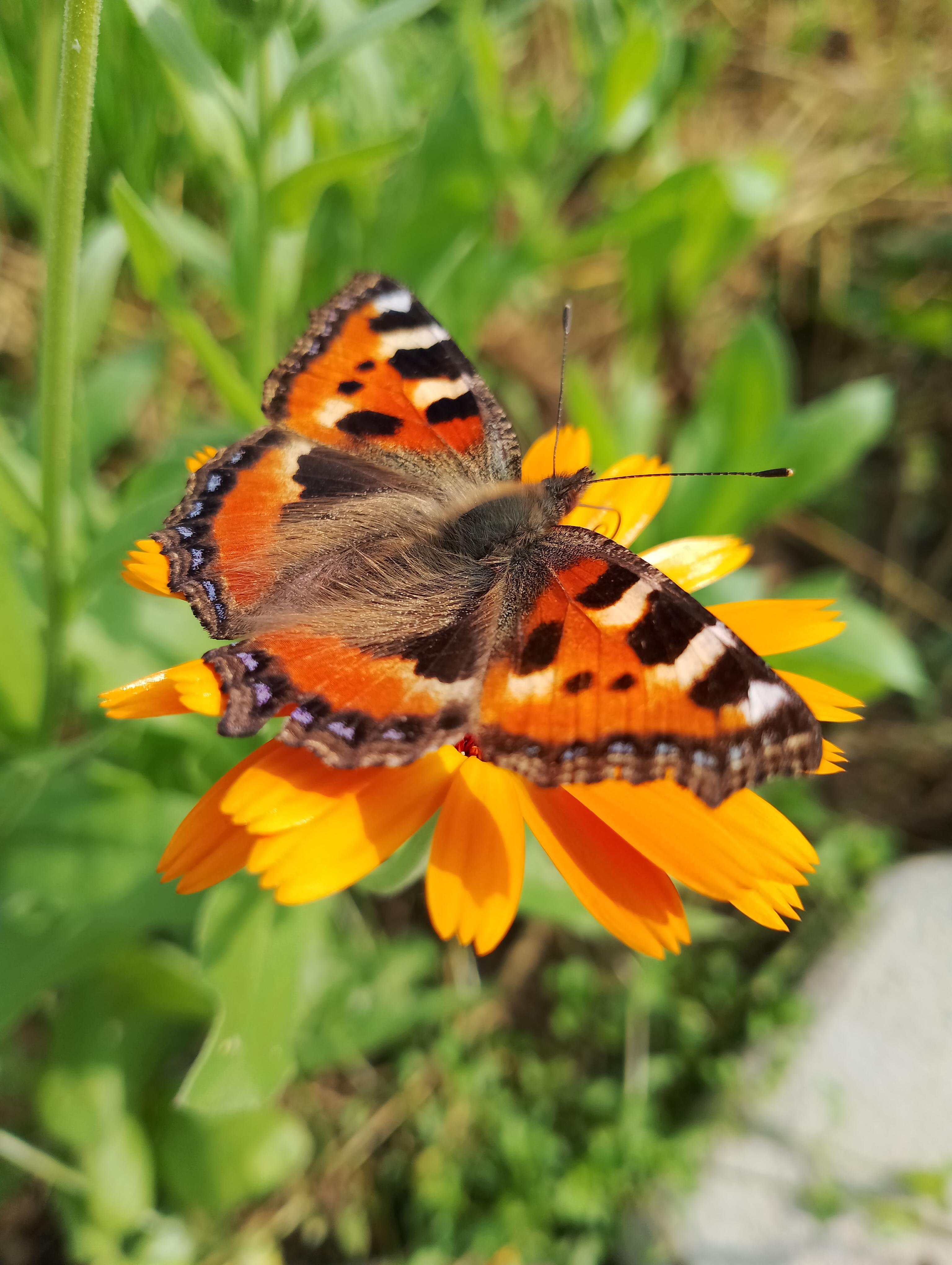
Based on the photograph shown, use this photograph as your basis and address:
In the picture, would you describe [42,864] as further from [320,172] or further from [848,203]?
[848,203]

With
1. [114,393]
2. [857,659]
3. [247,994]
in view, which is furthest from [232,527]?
[857,659]

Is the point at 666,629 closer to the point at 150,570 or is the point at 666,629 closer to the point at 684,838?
the point at 684,838

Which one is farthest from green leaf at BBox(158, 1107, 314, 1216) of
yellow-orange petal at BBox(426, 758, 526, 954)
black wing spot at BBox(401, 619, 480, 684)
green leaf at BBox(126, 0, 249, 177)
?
green leaf at BBox(126, 0, 249, 177)

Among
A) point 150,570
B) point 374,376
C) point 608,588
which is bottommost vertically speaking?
point 608,588

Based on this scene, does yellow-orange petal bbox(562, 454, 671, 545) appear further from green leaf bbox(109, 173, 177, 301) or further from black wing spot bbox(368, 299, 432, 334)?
green leaf bbox(109, 173, 177, 301)

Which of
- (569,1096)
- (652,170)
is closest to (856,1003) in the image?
(569,1096)

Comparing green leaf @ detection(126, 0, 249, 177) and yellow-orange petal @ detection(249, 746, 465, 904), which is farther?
green leaf @ detection(126, 0, 249, 177)
